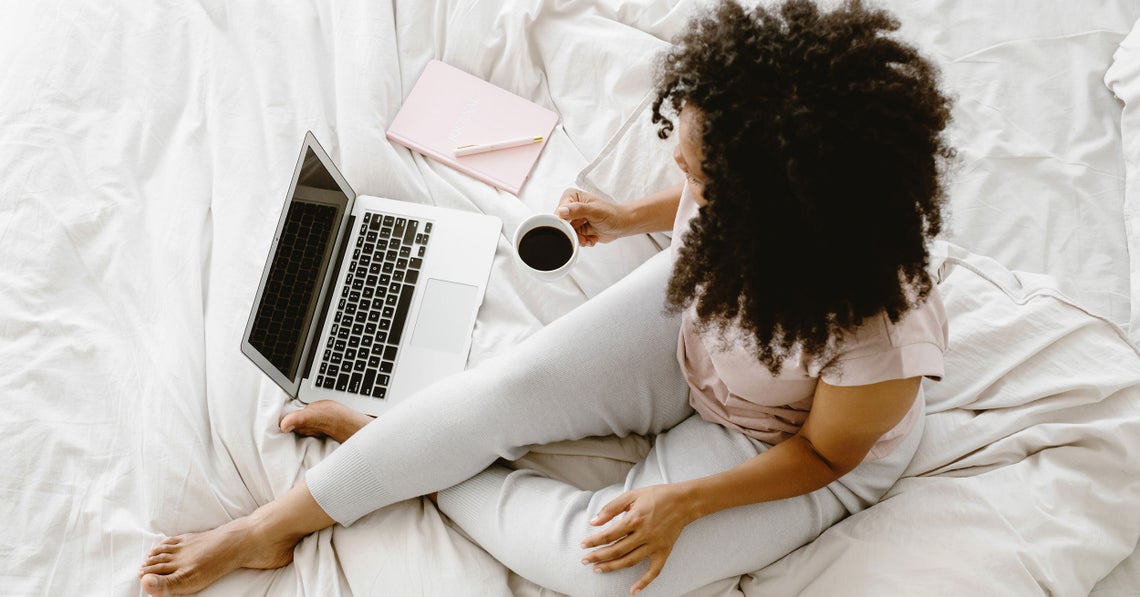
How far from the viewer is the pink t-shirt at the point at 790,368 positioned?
0.73 m

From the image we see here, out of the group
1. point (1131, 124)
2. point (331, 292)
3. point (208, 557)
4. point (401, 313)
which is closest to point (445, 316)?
point (401, 313)

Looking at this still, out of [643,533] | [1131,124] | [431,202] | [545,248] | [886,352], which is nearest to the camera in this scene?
[886,352]

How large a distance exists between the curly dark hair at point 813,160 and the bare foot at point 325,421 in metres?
0.57

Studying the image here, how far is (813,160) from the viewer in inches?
23.2

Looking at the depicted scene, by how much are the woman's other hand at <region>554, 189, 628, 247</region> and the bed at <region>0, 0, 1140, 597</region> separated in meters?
0.07

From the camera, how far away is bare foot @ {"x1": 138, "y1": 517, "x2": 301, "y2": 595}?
91 cm

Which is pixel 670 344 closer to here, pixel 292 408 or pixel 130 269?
pixel 292 408

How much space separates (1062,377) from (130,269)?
1.24 meters

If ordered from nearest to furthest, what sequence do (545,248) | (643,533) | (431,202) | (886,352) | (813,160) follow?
(813,160) < (886,352) < (643,533) < (545,248) < (431,202)

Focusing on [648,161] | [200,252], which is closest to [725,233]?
[648,161]

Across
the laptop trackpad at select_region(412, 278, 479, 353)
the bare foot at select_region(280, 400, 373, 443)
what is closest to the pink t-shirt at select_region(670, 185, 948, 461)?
the laptop trackpad at select_region(412, 278, 479, 353)

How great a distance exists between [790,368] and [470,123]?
685 mm

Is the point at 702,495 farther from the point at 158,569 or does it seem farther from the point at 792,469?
the point at 158,569

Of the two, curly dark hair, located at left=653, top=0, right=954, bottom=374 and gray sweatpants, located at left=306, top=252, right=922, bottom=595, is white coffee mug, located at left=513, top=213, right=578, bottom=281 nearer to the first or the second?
gray sweatpants, located at left=306, top=252, right=922, bottom=595
